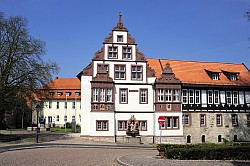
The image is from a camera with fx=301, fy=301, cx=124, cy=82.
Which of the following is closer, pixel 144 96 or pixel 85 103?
pixel 85 103

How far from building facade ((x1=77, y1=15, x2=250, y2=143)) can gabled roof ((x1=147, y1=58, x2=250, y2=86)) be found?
0.25 meters

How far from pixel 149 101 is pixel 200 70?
999 cm

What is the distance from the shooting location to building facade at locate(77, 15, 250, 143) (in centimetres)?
3697

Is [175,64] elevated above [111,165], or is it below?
above

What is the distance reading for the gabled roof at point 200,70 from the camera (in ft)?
133

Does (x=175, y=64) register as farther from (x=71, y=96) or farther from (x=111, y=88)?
(x=71, y=96)

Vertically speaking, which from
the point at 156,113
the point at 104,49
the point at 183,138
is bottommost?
the point at 183,138

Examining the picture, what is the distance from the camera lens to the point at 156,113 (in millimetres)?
38062

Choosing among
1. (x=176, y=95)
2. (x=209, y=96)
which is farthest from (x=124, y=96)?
(x=209, y=96)

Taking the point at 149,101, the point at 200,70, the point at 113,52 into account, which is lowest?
the point at 149,101

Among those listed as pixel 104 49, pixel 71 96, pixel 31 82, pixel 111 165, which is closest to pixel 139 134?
pixel 104 49

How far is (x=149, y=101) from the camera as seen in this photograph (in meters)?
38.4

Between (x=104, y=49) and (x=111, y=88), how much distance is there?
201 inches

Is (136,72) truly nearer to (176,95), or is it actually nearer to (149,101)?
(149,101)
